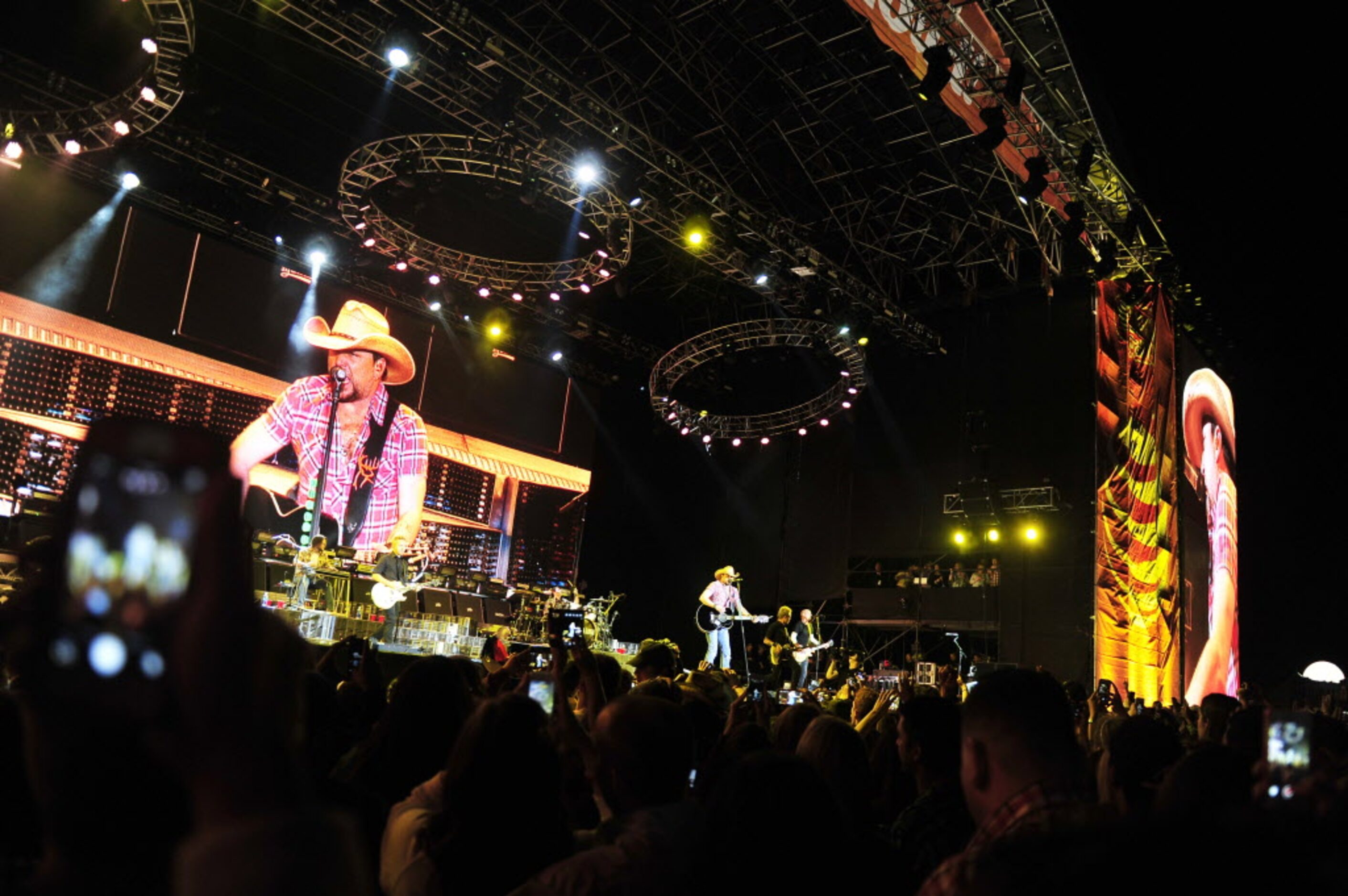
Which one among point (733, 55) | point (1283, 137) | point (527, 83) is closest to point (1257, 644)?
point (1283, 137)

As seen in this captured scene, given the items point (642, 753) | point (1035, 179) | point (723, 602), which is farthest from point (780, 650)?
point (642, 753)

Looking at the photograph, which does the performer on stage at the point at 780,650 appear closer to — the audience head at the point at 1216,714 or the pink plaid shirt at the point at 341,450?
the pink plaid shirt at the point at 341,450

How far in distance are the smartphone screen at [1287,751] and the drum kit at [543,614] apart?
1409cm

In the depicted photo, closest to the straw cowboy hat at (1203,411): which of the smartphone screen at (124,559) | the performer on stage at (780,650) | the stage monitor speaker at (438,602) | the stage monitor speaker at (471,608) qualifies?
the performer on stage at (780,650)

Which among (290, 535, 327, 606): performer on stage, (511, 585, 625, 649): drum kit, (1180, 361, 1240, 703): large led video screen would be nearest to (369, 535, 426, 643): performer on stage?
(290, 535, 327, 606): performer on stage

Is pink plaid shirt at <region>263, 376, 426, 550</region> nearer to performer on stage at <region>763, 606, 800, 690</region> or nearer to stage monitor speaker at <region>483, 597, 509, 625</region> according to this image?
stage monitor speaker at <region>483, 597, 509, 625</region>

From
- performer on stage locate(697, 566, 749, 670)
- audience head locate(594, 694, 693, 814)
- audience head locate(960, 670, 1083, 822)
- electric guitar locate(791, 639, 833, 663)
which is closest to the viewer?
audience head locate(960, 670, 1083, 822)

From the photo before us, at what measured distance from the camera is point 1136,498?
50.0 ft

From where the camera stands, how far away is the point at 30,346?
38.6ft

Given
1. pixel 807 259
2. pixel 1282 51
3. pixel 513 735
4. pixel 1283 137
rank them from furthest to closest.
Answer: pixel 807 259, pixel 1283 137, pixel 1282 51, pixel 513 735

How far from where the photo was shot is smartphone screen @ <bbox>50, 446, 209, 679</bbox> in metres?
0.54

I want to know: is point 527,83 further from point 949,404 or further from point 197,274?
point 949,404

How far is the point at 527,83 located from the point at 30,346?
701 cm

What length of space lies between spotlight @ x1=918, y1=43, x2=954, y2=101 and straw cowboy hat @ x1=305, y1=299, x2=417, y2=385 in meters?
9.42
